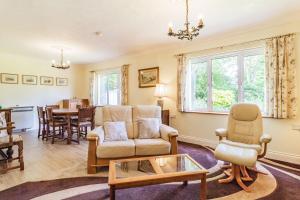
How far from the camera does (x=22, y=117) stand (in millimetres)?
5961

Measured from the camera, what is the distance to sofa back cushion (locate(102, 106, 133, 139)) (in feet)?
11.3

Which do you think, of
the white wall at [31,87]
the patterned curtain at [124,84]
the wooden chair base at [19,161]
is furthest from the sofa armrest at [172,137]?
the white wall at [31,87]

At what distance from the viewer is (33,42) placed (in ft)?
15.1

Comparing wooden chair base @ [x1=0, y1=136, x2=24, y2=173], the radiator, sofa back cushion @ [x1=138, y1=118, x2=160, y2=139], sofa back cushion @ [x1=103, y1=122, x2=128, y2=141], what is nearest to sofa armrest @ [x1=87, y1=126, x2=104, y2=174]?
sofa back cushion @ [x1=103, y1=122, x2=128, y2=141]

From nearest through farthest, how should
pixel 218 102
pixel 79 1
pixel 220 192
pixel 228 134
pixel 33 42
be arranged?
pixel 220 192 → pixel 79 1 → pixel 228 134 → pixel 218 102 → pixel 33 42

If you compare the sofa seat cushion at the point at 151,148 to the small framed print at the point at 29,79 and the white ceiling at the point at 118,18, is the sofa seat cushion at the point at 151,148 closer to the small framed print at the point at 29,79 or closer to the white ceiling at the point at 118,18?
the white ceiling at the point at 118,18

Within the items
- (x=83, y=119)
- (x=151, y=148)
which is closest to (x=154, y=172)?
(x=151, y=148)

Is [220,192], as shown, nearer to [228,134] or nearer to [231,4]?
[228,134]

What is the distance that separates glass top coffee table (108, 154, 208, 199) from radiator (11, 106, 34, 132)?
16.6 feet

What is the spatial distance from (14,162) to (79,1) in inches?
112

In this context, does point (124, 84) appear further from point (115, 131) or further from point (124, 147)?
point (124, 147)

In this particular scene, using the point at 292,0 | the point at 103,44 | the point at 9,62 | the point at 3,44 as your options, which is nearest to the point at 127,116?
the point at 103,44

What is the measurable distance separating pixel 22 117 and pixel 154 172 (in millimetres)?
5630

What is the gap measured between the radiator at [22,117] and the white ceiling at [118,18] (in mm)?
2079
